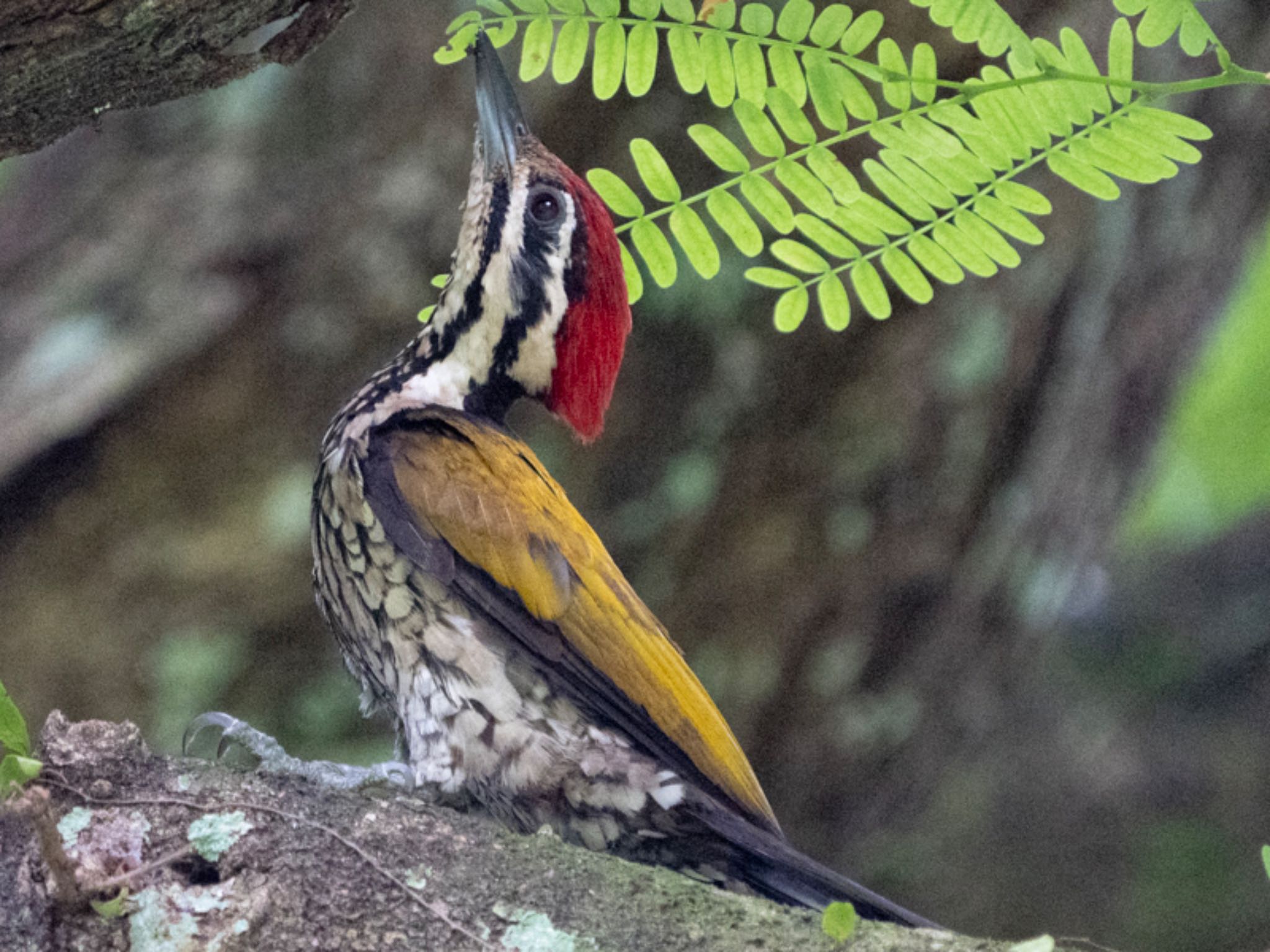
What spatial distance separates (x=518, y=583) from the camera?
229cm

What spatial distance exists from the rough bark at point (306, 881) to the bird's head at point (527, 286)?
0.93 m

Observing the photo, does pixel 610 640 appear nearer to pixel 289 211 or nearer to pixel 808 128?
pixel 808 128

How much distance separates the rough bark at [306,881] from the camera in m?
1.60

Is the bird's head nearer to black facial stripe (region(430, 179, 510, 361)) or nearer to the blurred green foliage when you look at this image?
black facial stripe (region(430, 179, 510, 361))

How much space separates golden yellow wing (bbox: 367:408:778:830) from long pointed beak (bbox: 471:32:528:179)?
0.46m

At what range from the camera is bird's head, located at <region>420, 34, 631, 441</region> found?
92.5 inches

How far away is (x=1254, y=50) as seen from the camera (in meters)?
3.83

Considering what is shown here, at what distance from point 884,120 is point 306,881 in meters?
1.33

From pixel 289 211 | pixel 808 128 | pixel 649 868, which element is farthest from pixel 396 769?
pixel 289 211

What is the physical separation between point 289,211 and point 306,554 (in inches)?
35.5

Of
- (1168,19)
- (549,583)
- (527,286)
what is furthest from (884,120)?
(549,583)

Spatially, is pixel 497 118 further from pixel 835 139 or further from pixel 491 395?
pixel 835 139

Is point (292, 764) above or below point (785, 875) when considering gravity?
above

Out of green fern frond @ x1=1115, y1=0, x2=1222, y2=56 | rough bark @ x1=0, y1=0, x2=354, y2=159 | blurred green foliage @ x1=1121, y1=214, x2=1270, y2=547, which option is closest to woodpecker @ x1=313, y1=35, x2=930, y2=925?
rough bark @ x1=0, y1=0, x2=354, y2=159
